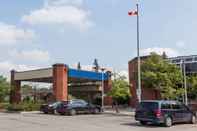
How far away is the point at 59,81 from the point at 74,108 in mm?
13555

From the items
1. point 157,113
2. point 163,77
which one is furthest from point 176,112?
point 163,77

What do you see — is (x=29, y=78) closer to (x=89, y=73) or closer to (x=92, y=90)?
(x=89, y=73)

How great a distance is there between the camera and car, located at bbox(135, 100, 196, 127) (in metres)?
25.9

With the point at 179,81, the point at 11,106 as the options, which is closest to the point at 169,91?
the point at 179,81

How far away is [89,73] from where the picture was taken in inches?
2296

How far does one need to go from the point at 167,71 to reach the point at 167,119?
19.4m

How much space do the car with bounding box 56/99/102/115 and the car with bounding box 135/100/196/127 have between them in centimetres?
1422

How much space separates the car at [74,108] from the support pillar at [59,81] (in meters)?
12.1

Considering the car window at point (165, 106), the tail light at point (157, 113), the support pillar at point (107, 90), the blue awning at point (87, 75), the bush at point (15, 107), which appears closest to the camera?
the tail light at point (157, 113)

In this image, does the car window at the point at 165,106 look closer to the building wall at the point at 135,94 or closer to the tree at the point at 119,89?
the tree at the point at 119,89

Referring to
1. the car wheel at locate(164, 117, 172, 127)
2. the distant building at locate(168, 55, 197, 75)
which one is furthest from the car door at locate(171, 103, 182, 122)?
the distant building at locate(168, 55, 197, 75)

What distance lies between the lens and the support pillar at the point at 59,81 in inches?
2122

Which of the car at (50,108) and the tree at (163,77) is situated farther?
the tree at (163,77)

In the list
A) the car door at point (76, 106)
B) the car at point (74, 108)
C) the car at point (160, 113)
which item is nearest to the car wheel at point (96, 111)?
the car at point (74, 108)
